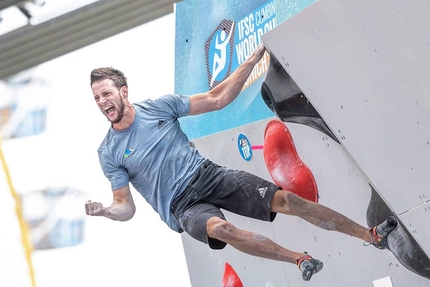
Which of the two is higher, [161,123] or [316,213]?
[161,123]

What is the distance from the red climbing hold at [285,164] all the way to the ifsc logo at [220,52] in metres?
0.41

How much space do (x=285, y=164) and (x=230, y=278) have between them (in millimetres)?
875

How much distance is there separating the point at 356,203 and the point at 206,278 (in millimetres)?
1350

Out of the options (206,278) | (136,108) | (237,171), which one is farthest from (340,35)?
(206,278)

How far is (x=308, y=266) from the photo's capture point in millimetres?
3072

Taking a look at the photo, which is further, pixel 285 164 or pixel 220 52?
pixel 220 52

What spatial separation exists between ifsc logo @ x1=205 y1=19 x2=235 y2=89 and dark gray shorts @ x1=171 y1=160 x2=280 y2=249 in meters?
0.43

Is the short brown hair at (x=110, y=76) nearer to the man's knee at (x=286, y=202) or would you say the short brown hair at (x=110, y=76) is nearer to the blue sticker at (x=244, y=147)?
the blue sticker at (x=244, y=147)

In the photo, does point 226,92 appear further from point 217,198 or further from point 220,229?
point 220,229

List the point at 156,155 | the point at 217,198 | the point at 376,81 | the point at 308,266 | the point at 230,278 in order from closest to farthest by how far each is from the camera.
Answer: the point at 376,81
the point at 308,266
the point at 217,198
the point at 156,155
the point at 230,278

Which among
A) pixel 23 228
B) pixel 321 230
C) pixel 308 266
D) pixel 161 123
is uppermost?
pixel 23 228

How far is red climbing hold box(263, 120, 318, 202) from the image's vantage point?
3.12m

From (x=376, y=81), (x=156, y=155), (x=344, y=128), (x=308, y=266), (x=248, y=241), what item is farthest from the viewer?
(x=156, y=155)

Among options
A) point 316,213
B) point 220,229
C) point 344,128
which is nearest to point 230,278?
point 220,229
